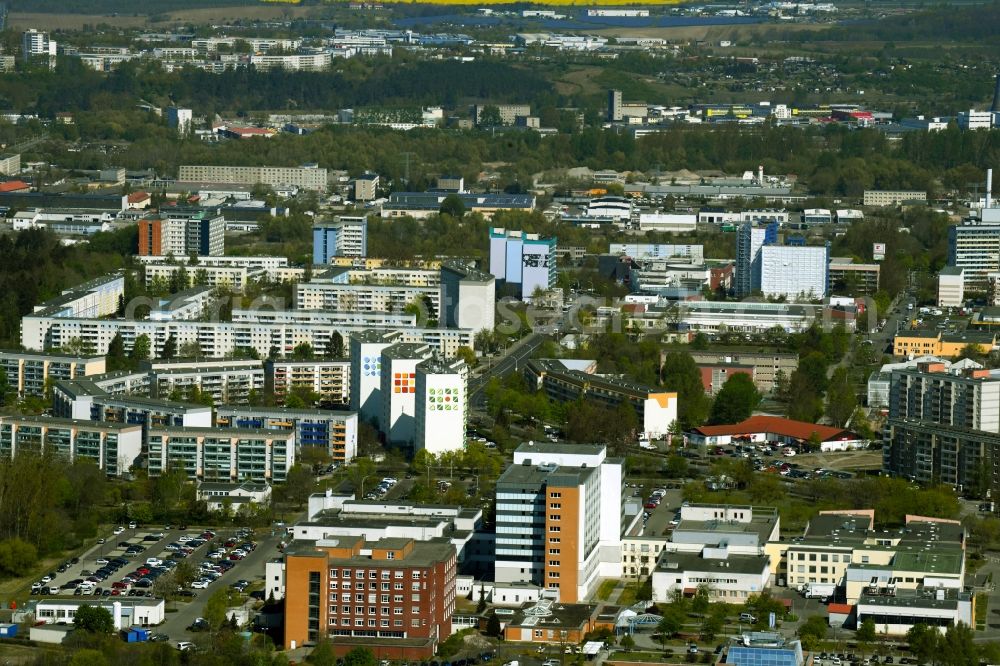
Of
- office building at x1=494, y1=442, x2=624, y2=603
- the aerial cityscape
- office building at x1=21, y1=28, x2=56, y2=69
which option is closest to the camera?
the aerial cityscape

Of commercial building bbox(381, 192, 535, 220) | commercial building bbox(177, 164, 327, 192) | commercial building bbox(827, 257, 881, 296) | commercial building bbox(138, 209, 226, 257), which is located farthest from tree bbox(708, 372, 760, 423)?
commercial building bbox(177, 164, 327, 192)

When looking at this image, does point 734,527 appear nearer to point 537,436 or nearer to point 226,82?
point 537,436

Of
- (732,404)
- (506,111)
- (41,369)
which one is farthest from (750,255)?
(506,111)

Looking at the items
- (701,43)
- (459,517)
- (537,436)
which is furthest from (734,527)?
(701,43)

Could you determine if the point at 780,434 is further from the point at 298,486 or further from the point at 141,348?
the point at 141,348

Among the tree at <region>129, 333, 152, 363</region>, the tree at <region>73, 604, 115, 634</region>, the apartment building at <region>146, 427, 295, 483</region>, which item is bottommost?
the tree at <region>73, 604, 115, 634</region>

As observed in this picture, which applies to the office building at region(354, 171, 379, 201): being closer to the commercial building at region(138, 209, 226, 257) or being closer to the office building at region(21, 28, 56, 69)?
the commercial building at region(138, 209, 226, 257)

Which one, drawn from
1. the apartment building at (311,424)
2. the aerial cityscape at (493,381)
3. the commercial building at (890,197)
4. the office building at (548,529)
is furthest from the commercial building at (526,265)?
the office building at (548,529)
